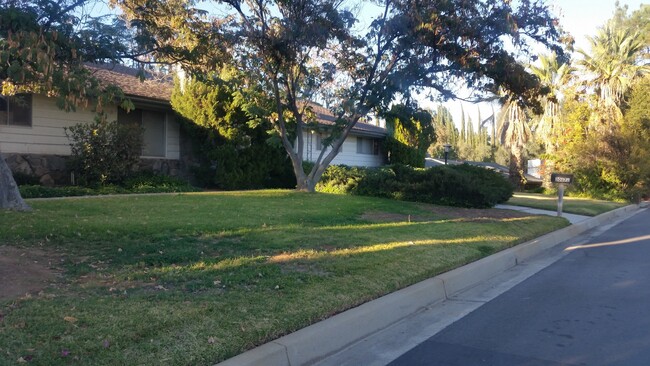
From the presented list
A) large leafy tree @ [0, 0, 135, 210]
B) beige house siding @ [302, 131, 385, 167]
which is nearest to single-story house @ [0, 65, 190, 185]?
large leafy tree @ [0, 0, 135, 210]

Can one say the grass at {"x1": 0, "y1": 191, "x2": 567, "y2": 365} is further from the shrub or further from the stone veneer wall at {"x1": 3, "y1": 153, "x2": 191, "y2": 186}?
the stone veneer wall at {"x1": 3, "y1": 153, "x2": 191, "y2": 186}

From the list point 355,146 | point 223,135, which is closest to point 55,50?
point 223,135

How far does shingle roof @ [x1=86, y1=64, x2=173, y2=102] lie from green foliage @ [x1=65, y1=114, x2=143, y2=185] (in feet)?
5.75

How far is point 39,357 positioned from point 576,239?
43.1 feet

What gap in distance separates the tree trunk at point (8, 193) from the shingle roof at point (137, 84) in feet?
25.4

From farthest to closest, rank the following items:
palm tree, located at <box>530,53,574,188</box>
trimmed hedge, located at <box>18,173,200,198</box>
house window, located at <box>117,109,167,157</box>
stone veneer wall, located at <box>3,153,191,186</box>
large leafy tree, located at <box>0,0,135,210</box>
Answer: palm tree, located at <box>530,53,574,188</box> < house window, located at <box>117,109,167,157</box> < stone veneer wall, located at <box>3,153,191,186</box> < trimmed hedge, located at <box>18,173,200,198</box> < large leafy tree, located at <box>0,0,135,210</box>

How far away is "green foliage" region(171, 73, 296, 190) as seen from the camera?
1867cm

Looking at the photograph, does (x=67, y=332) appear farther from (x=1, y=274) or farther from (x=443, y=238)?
Result: (x=443, y=238)

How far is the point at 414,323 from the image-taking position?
20.0 ft

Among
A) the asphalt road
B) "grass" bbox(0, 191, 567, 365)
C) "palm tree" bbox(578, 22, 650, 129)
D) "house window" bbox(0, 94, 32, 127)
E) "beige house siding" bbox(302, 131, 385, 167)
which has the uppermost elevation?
"palm tree" bbox(578, 22, 650, 129)

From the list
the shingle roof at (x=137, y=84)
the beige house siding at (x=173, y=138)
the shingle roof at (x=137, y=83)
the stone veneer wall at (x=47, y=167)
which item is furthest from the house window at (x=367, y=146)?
the stone veneer wall at (x=47, y=167)

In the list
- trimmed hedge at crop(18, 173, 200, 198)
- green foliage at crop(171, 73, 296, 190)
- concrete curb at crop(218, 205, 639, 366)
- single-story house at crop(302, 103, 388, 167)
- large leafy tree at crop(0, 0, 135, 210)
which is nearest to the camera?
concrete curb at crop(218, 205, 639, 366)

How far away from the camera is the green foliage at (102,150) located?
52.5 ft

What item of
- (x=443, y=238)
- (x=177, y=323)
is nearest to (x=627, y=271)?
(x=443, y=238)
